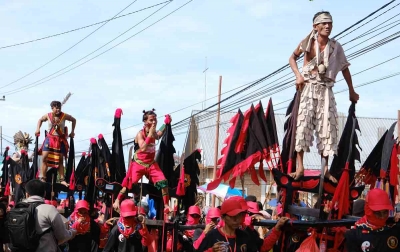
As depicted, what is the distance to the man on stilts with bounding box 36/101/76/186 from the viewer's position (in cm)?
1455

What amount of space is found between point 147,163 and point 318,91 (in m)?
4.35

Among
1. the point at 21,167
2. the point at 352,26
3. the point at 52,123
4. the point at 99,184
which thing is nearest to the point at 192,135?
the point at 99,184

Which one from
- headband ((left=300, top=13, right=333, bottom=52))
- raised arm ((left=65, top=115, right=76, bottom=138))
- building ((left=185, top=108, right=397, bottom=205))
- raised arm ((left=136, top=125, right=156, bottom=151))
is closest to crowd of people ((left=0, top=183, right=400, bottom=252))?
raised arm ((left=136, top=125, right=156, bottom=151))

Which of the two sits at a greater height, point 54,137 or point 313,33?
point 313,33

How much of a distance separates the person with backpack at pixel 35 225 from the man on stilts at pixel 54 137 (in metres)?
6.02

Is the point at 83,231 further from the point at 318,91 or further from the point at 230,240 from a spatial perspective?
the point at 230,240

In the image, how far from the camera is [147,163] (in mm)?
12016

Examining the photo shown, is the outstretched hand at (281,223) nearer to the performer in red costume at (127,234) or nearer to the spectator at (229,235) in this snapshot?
the spectator at (229,235)

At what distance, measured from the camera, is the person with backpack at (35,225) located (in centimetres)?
837

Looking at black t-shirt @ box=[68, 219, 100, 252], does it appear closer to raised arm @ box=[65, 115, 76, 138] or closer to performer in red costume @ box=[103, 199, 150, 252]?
performer in red costume @ box=[103, 199, 150, 252]

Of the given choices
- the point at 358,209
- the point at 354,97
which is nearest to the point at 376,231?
the point at 358,209

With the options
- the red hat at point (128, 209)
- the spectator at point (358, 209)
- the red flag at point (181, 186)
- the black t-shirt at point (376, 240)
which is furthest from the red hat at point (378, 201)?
the red flag at point (181, 186)

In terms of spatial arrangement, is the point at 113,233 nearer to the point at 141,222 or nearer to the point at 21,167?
the point at 141,222

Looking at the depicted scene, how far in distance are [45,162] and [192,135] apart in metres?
3.82
